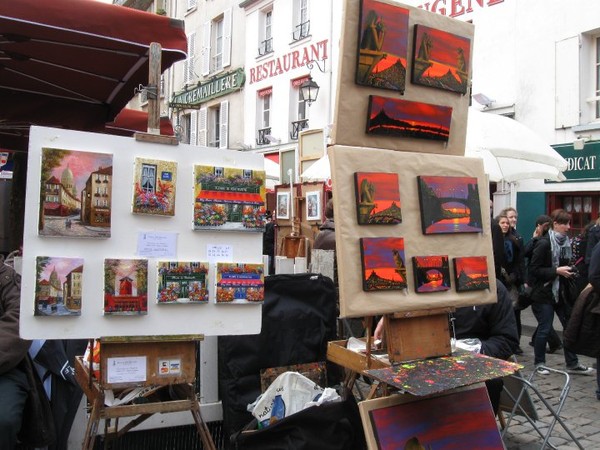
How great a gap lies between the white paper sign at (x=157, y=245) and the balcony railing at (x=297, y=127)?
1283 centimetres

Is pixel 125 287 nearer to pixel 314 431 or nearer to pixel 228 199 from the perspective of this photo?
pixel 228 199

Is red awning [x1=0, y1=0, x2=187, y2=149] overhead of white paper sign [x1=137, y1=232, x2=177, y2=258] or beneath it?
overhead

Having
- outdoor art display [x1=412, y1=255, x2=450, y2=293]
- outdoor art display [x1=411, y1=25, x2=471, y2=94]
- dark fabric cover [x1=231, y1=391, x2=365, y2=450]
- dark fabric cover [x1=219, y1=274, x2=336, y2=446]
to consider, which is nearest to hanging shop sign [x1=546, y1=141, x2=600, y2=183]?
dark fabric cover [x1=219, y1=274, x2=336, y2=446]

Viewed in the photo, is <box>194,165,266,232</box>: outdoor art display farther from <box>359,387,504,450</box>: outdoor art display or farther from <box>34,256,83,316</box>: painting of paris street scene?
<box>359,387,504,450</box>: outdoor art display

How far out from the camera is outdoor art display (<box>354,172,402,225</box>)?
100.0 inches

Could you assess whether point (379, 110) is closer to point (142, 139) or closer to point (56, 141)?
point (142, 139)

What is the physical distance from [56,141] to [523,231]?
905cm

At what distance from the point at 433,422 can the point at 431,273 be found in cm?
64

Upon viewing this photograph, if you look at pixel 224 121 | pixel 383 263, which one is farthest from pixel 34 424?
pixel 224 121

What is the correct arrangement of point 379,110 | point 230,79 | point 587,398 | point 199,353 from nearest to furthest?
point 379,110 → point 199,353 → point 587,398 → point 230,79

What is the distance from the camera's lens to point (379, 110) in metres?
2.62

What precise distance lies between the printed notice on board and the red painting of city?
1.47 metres

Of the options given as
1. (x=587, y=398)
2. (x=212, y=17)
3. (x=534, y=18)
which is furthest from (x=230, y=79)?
(x=587, y=398)

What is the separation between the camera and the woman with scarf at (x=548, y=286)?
600 cm
